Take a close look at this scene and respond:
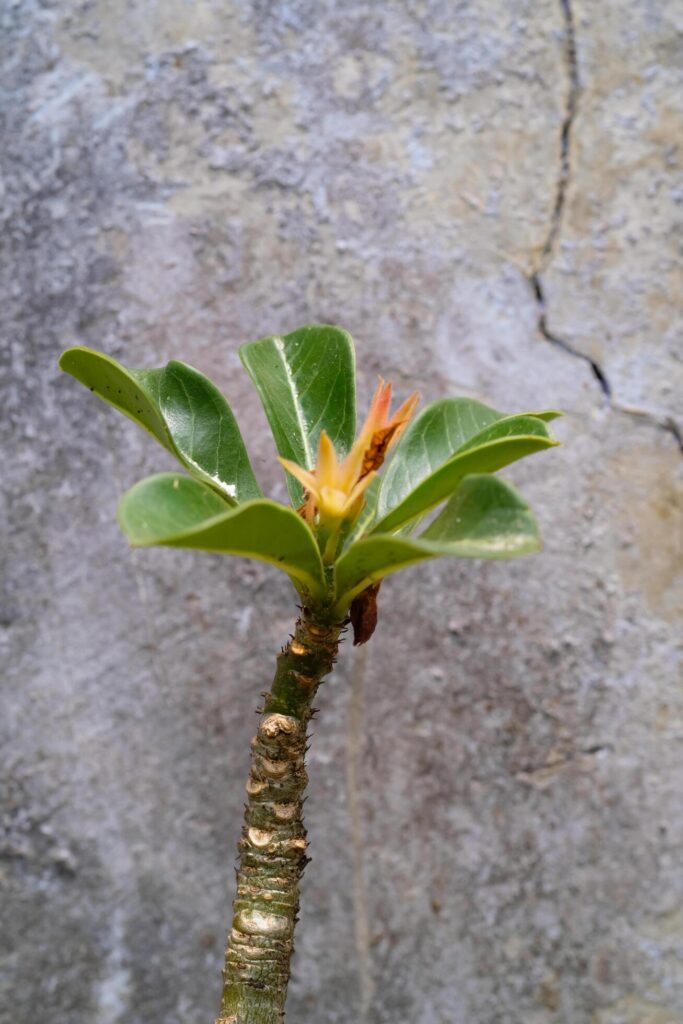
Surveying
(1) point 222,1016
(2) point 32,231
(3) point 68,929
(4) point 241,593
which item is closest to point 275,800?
(1) point 222,1016

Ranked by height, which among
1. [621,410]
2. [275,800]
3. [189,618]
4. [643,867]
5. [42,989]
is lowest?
[42,989]

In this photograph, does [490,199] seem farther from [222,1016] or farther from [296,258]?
[222,1016]

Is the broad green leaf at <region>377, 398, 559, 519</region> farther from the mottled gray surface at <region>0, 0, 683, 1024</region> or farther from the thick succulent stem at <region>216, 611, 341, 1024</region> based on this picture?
the mottled gray surface at <region>0, 0, 683, 1024</region>

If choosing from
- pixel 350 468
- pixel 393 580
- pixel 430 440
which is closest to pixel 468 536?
pixel 350 468

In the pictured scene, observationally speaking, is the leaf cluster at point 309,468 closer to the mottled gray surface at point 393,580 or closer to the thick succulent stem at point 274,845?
the thick succulent stem at point 274,845

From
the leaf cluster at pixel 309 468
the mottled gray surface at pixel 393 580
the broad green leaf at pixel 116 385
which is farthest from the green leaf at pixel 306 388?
the mottled gray surface at pixel 393 580

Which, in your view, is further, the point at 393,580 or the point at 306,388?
the point at 393,580

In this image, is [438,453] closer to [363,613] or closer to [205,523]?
[363,613]

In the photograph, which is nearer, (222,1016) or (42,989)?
(222,1016)

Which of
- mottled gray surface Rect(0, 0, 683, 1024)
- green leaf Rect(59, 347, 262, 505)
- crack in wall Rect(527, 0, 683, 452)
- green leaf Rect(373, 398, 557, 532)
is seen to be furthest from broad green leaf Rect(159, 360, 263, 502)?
crack in wall Rect(527, 0, 683, 452)
